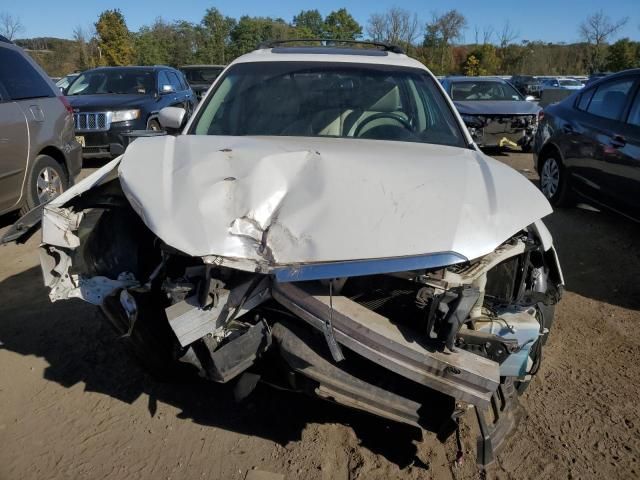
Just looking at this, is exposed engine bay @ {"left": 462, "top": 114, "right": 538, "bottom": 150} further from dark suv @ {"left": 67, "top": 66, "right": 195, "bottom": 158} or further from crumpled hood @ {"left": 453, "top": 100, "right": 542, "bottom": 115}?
dark suv @ {"left": 67, "top": 66, "right": 195, "bottom": 158}

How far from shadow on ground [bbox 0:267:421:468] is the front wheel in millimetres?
4668

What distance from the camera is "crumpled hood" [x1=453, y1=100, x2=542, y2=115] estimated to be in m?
10.0

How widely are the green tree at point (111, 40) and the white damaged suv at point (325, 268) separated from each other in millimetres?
31539

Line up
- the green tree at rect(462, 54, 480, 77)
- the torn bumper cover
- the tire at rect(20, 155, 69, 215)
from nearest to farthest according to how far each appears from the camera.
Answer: the torn bumper cover < the tire at rect(20, 155, 69, 215) < the green tree at rect(462, 54, 480, 77)

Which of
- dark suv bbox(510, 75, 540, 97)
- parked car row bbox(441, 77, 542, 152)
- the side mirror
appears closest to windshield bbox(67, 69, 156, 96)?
parked car row bbox(441, 77, 542, 152)

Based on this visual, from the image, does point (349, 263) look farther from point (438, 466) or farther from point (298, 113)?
point (298, 113)

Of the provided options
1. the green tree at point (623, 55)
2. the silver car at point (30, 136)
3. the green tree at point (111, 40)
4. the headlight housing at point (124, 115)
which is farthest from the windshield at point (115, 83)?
the green tree at point (623, 55)

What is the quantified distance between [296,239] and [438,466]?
1.32 metres

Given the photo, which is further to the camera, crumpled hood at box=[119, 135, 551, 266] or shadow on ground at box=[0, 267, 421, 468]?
shadow on ground at box=[0, 267, 421, 468]

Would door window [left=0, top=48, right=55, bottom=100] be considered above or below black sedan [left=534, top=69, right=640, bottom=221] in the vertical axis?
above

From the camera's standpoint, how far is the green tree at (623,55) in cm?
3661

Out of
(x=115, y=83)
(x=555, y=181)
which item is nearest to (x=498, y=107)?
(x=555, y=181)

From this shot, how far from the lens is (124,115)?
29.1 feet

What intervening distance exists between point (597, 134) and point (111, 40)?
3092cm
